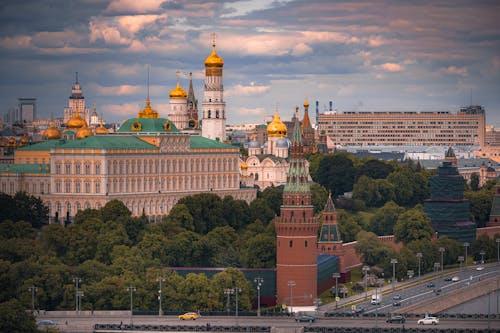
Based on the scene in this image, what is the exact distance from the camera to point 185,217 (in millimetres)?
185000

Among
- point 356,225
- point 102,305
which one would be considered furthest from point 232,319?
point 356,225

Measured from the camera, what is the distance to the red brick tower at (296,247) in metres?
157

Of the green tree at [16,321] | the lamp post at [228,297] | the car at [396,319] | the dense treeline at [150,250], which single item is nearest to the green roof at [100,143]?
the dense treeline at [150,250]

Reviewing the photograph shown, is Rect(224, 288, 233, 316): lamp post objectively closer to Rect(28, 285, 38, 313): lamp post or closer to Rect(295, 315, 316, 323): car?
Rect(295, 315, 316, 323): car

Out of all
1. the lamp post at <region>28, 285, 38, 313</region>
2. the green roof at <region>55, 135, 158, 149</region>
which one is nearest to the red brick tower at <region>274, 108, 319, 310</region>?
the lamp post at <region>28, 285, 38, 313</region>

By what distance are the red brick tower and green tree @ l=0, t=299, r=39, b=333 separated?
1104 inches

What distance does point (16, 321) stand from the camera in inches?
5241

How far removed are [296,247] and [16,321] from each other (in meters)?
32.7

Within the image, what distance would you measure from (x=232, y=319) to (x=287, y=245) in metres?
14.2

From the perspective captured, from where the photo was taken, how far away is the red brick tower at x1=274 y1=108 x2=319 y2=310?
157 metres

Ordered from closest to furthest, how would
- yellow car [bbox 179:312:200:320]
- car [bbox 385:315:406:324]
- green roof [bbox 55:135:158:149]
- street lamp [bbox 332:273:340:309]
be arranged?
1. car [bbox 385:315:406:324]
2. yellow car [bbox 179:312:200:320]
3. street lamp [bbox 332:273:340:309]
4. green roof [bbox 55:135:158:149]

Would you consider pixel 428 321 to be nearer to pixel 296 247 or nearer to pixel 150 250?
pixel 296 247

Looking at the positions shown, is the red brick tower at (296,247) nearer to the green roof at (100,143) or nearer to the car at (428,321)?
the car at (428,321)

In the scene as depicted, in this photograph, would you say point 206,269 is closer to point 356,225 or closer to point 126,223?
point 126,223
